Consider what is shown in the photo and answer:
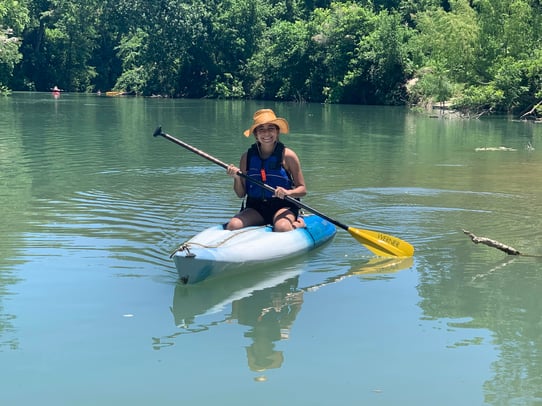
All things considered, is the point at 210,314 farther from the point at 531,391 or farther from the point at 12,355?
the point at 531,391

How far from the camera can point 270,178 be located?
7.37 meters

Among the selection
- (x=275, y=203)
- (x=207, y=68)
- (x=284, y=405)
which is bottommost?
(x=284, y=405)

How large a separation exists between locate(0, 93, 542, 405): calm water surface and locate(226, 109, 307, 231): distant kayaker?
1.84ft

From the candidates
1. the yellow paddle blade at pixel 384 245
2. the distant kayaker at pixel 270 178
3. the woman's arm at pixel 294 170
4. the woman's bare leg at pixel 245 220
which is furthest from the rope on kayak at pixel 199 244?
the yellow paddle blade at pixel 384 245

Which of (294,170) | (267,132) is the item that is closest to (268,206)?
(294,170)

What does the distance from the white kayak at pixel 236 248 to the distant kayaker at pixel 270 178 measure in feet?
0.57

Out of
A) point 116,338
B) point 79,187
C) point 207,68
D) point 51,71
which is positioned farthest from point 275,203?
point 51,71

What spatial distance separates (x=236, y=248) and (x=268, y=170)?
3.74 feet

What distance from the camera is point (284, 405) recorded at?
4.10 m

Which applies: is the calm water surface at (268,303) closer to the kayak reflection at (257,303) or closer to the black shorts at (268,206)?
the kayak reflection at (257,303)

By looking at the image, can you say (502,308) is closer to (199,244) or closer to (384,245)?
(384,245)

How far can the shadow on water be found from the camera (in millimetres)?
5039

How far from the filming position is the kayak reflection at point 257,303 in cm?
504

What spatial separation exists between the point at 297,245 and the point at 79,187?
18.2ft
